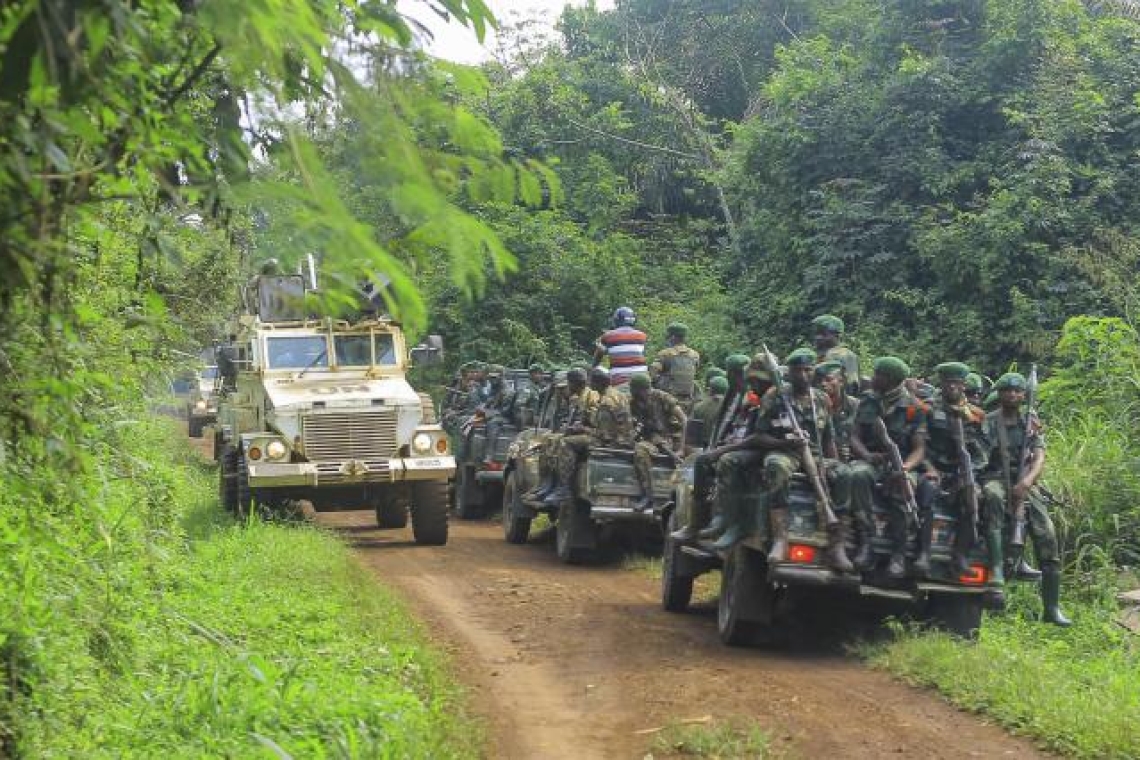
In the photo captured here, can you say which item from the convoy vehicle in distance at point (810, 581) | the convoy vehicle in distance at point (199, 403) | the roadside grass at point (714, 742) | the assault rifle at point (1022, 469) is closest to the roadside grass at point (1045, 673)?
the convoy vehicle in distance at point (810, 581)

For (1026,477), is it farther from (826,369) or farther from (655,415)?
(655,415)

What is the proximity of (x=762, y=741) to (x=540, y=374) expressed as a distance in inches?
558

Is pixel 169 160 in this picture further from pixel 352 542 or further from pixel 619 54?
pixel 619 54

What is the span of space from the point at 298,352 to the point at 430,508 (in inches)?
93.1

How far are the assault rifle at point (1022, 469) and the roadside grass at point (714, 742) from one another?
111 inches

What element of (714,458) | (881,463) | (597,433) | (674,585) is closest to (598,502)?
(597,433)

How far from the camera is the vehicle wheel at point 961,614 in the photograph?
9609 mm

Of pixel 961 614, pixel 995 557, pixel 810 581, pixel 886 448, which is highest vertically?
pixel 886 448

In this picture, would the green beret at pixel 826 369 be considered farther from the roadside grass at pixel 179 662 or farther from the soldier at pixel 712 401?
the roadside grass at pixel 179 662

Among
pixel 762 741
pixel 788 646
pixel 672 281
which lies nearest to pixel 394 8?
pixel 762 741

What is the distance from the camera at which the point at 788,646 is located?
396 inches

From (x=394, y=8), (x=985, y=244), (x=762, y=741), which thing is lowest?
(x=762, y=741)

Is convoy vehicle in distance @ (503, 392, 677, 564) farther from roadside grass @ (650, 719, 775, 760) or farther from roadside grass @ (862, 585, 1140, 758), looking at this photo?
roadside grass @ (650, 719, 775, 760)

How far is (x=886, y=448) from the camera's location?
9.66 m
